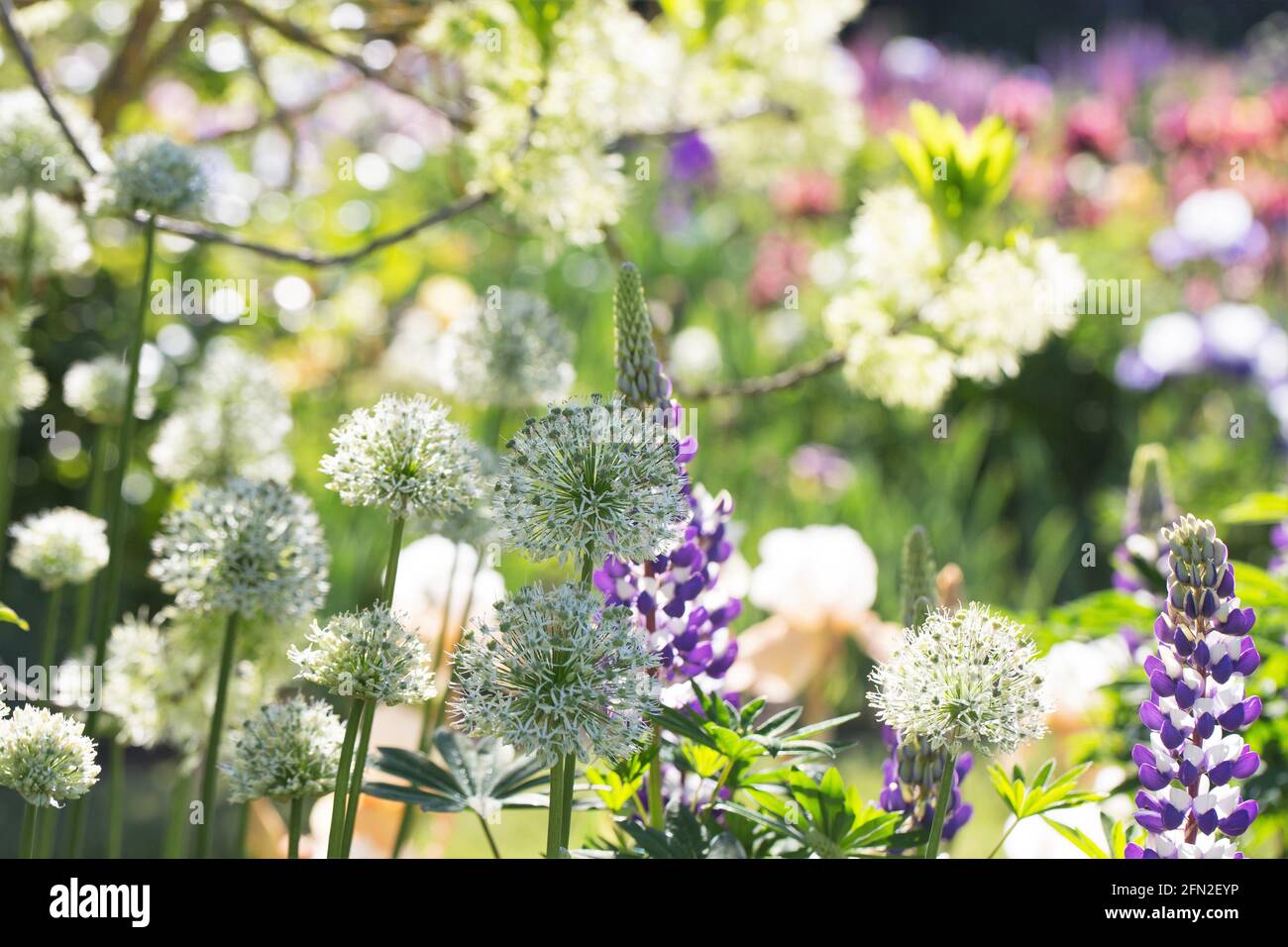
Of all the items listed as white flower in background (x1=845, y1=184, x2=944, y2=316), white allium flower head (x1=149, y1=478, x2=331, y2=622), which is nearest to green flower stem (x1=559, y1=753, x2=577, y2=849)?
white allium flower head (x1=149, y1=478, x2=331, y2=622)

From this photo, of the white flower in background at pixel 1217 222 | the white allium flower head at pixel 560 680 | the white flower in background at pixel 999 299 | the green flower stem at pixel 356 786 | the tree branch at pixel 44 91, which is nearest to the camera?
the white allium flower head at pixel 560 680

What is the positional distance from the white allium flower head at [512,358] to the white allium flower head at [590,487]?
2.16 feet

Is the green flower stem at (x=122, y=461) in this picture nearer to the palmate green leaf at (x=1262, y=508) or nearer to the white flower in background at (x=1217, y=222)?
the palmate green leaf at (x=1262, y=508)

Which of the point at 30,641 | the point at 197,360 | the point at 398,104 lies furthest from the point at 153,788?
the point at 398,104

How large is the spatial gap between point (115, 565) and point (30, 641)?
2.17 metres

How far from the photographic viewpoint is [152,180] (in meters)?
1.44

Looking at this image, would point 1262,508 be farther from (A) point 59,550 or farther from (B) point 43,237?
(B) point 43,237

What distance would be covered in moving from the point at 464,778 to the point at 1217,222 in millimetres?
4740

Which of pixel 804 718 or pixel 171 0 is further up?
pixel 171 0

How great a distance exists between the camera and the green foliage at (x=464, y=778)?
3.89 feet

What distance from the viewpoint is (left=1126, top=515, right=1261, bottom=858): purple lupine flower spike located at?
3.49 ft

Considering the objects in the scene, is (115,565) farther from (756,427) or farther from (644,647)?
(756,427)

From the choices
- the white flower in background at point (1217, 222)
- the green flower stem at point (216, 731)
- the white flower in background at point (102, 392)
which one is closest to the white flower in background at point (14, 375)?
the white flower in background at point (102, 392)

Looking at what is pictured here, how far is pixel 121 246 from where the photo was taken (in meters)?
2.69
